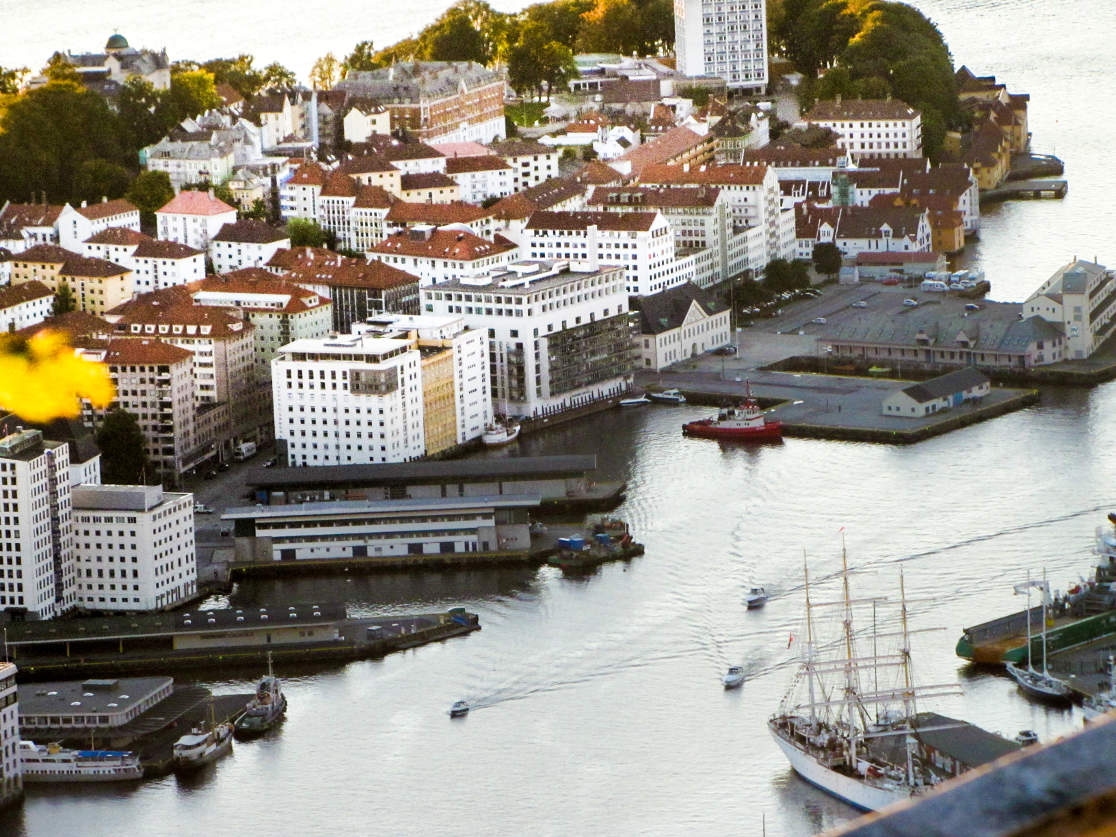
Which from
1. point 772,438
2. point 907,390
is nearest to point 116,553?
point 772,438

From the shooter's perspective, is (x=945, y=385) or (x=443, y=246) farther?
(x=443, y=246)

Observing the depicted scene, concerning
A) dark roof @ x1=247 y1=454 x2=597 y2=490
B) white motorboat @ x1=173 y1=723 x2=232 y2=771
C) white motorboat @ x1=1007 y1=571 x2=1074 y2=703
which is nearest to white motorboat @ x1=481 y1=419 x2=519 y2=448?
dark roof @ x1=247 y1=454 x2=597 y2=490

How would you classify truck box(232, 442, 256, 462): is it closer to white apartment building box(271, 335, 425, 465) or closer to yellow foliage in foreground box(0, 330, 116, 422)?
white apartment building box(271, 335, 425, 465)

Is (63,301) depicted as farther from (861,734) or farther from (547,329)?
(861,734)

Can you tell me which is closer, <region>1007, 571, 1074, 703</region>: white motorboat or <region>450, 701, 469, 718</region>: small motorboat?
<region>1007, 571, 1074, 703</region>: white motorboat

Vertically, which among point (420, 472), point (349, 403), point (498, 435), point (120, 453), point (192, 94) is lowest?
point (498, 435)

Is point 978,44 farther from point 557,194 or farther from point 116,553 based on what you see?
point 116,553

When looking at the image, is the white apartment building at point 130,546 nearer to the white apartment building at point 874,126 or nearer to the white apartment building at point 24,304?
the white apartment building at point 24,304

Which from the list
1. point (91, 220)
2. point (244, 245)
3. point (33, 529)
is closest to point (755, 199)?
point (244, 245)
